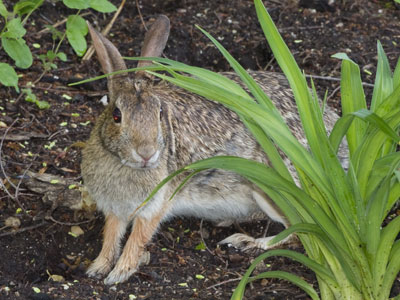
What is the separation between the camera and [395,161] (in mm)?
3180

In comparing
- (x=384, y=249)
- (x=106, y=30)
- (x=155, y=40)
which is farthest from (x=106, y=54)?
(x=106, y=30)

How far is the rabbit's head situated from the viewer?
14.1 feet

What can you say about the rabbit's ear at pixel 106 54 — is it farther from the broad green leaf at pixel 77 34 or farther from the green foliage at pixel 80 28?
the broad green leaf at pixel 77 34

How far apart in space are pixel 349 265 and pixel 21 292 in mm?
1799

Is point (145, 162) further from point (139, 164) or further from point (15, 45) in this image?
point (15, 45)

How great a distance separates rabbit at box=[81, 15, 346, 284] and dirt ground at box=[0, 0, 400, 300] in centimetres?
17

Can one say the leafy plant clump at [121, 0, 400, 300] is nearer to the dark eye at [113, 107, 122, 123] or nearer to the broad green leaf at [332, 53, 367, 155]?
the broad green leaf at [332, 53, 367, 155]

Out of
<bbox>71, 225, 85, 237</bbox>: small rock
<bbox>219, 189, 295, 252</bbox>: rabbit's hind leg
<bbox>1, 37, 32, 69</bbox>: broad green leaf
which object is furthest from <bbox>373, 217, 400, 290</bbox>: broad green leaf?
<bbox>1, 37, 32, 69</bbox>: broad green leaf

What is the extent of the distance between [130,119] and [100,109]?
1.91 metres

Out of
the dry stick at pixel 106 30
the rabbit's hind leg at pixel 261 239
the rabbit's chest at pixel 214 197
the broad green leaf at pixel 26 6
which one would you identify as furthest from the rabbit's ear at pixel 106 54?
the dry stick at pixel 106 30

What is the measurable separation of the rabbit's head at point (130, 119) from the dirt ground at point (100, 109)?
756mm

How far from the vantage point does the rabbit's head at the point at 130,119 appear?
430 cm

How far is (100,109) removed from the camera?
6.20m

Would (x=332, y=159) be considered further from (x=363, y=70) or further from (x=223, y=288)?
(x=363, y=70)
